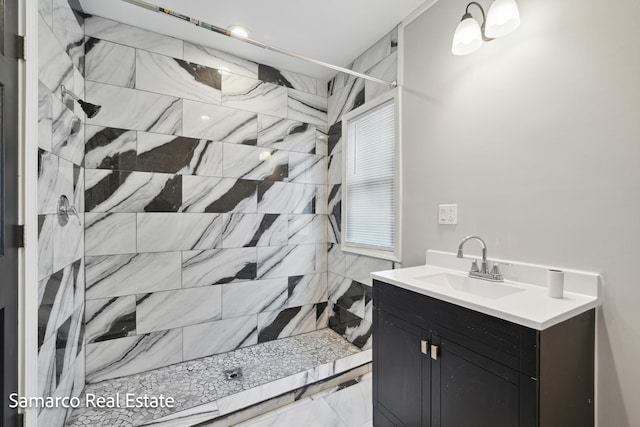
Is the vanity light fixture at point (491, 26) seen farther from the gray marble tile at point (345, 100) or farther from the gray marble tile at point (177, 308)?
the gray marble tile at point (177, 308)

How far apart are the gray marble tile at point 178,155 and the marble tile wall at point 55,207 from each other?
0.38 metres

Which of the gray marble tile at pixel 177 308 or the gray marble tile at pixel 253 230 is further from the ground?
the gray marble tile at pixel 253 230

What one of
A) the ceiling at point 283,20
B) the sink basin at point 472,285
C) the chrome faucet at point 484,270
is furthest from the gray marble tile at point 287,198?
the chrome faucet at point 484,270

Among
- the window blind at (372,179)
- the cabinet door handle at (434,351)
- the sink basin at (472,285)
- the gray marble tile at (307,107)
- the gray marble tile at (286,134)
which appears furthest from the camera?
the gray marble tile at (307,107)

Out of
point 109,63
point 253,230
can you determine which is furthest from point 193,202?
point 109,63

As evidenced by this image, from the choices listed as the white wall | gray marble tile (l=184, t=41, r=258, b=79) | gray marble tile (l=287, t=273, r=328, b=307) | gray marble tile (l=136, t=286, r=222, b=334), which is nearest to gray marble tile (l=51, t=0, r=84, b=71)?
gray marble tile (l=184, t=41, r=258, b=79)

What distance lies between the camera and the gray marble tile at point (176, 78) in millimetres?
2150

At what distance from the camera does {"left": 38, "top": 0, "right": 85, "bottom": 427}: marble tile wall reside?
128 cm

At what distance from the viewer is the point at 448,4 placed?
1.75 metres

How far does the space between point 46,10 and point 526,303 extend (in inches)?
100

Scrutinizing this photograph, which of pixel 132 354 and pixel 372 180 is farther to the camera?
pixel 372 180

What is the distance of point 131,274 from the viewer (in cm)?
211

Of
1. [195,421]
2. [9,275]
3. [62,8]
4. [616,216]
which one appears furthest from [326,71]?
[195,421]

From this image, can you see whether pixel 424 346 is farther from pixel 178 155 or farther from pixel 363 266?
pixel 178 155
